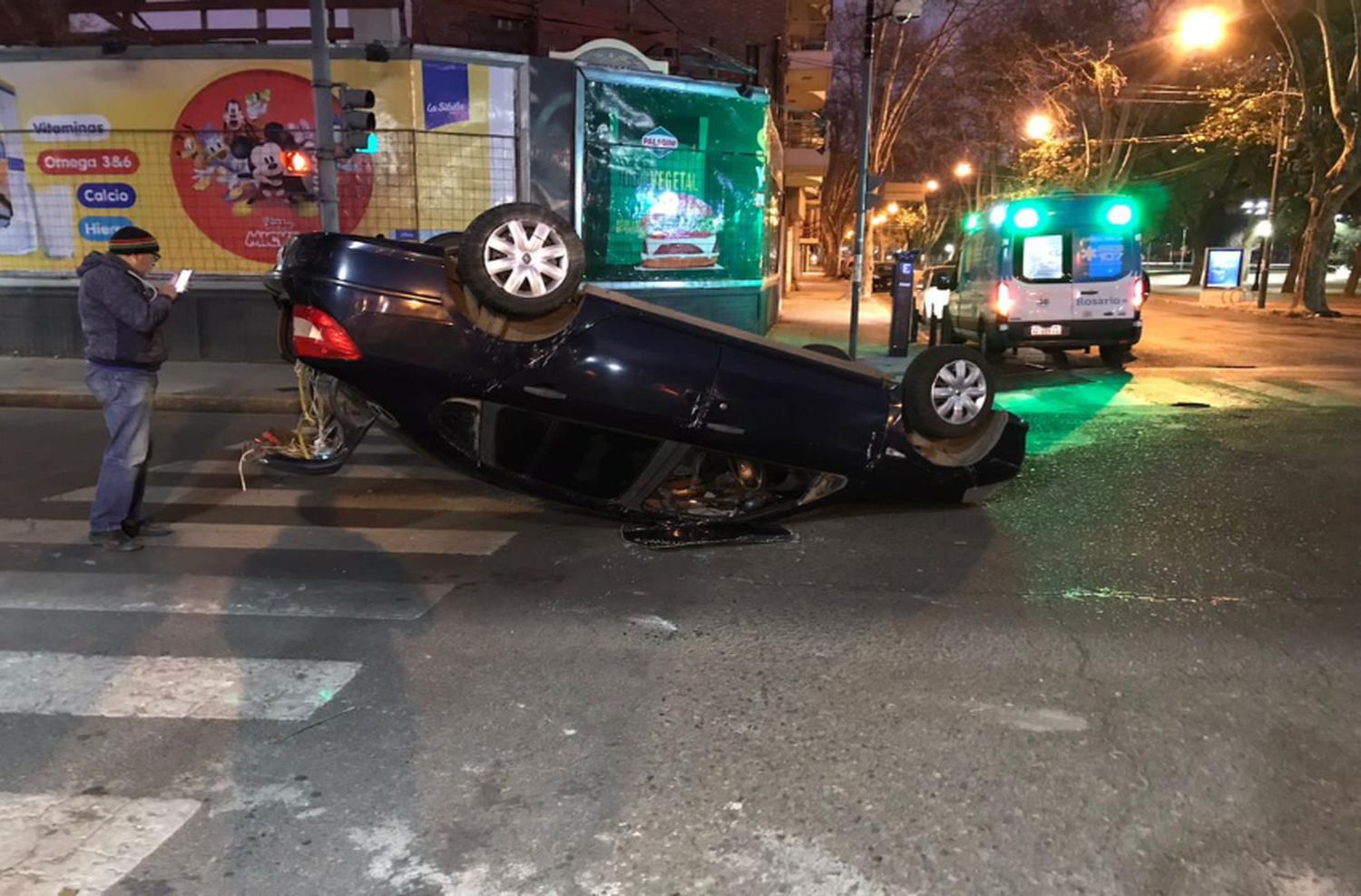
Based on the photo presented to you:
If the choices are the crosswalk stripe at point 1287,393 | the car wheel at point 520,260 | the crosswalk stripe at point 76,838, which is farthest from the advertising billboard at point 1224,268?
the crosswalk stripe at point 76,838

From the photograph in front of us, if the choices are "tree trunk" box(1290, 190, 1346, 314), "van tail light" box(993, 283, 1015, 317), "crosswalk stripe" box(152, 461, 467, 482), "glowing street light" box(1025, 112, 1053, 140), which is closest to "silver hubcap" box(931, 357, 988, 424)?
"crosswalk stripe" box(152, 461, 467, 482)

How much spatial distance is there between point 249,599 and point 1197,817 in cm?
416

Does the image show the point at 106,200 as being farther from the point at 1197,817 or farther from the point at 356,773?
the point at 1197,817

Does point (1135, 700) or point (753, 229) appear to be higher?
point (753, 229)

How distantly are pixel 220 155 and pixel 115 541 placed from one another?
32.8ft

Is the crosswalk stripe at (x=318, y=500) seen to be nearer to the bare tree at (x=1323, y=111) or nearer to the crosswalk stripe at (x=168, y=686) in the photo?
the crosswalk stripe at (x=168, y=686)

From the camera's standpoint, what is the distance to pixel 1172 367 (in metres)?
14.4

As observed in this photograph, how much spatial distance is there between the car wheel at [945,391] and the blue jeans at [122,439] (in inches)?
178

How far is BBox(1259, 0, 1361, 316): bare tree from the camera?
23.4m

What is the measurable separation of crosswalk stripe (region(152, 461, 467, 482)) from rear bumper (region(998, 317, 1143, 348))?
9013 mm

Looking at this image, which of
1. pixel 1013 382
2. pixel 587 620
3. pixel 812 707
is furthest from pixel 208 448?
pixel 1013 382

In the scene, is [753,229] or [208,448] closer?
[208,448]

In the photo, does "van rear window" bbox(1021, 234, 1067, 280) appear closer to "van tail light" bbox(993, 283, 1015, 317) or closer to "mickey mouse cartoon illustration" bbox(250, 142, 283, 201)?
"van tail light" bbox(993, 283, 1015, 317)

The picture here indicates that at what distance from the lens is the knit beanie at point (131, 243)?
5.43 m
